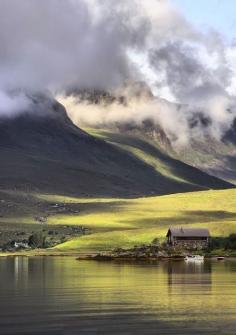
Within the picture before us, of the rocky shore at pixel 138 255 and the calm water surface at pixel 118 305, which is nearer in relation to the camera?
the calm water surface at pixel 118 305

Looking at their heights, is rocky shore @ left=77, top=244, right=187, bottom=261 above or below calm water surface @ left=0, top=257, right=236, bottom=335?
above

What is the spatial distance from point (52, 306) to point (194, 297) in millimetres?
14648

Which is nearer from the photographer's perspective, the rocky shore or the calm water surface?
the calm water surface

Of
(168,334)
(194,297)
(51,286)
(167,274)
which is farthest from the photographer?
(167,274)

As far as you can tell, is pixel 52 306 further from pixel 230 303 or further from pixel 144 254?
pixel 144 254

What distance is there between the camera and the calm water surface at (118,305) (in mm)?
56906

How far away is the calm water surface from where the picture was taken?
5691cm

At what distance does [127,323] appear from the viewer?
58781mm

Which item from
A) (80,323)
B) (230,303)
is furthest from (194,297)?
(80,323)

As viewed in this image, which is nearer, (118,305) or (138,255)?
(118,305)

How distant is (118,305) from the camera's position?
2739 inches

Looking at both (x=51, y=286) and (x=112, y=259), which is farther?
(x=112, y=259)

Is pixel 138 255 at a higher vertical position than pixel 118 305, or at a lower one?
higher

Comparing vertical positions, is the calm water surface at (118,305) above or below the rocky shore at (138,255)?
below
